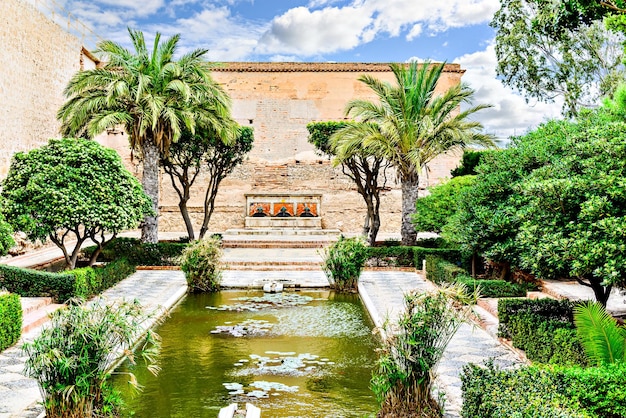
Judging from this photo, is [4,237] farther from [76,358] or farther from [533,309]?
[533,309]

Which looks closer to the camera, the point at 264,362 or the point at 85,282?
the point at 264,362

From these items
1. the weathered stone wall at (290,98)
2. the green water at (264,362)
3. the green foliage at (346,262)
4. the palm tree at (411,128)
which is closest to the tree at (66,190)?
the green water at (264,362)

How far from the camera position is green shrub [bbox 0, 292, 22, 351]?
7238 millimetres

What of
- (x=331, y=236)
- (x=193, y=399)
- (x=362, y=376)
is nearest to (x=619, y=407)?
(x=362, y=376)

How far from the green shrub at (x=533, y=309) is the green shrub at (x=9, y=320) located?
6.01m

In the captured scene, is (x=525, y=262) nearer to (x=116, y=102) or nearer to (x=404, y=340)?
(x=404, y=340)

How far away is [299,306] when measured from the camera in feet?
35.1

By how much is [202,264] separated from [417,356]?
7.37 meters

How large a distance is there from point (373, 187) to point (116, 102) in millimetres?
7712

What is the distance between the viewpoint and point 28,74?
56.6 feet

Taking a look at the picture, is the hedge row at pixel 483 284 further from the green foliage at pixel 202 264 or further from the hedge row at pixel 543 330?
the green foliage at pixel 202 264

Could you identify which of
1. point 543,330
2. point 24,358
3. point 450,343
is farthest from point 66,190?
point 543,330

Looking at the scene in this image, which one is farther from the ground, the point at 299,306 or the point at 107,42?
the point at 107,42

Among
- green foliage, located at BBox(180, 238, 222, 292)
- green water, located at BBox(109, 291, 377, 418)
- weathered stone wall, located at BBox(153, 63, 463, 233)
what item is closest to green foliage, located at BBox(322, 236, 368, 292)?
green water, located at BBox(109, 291, 377, 418)
